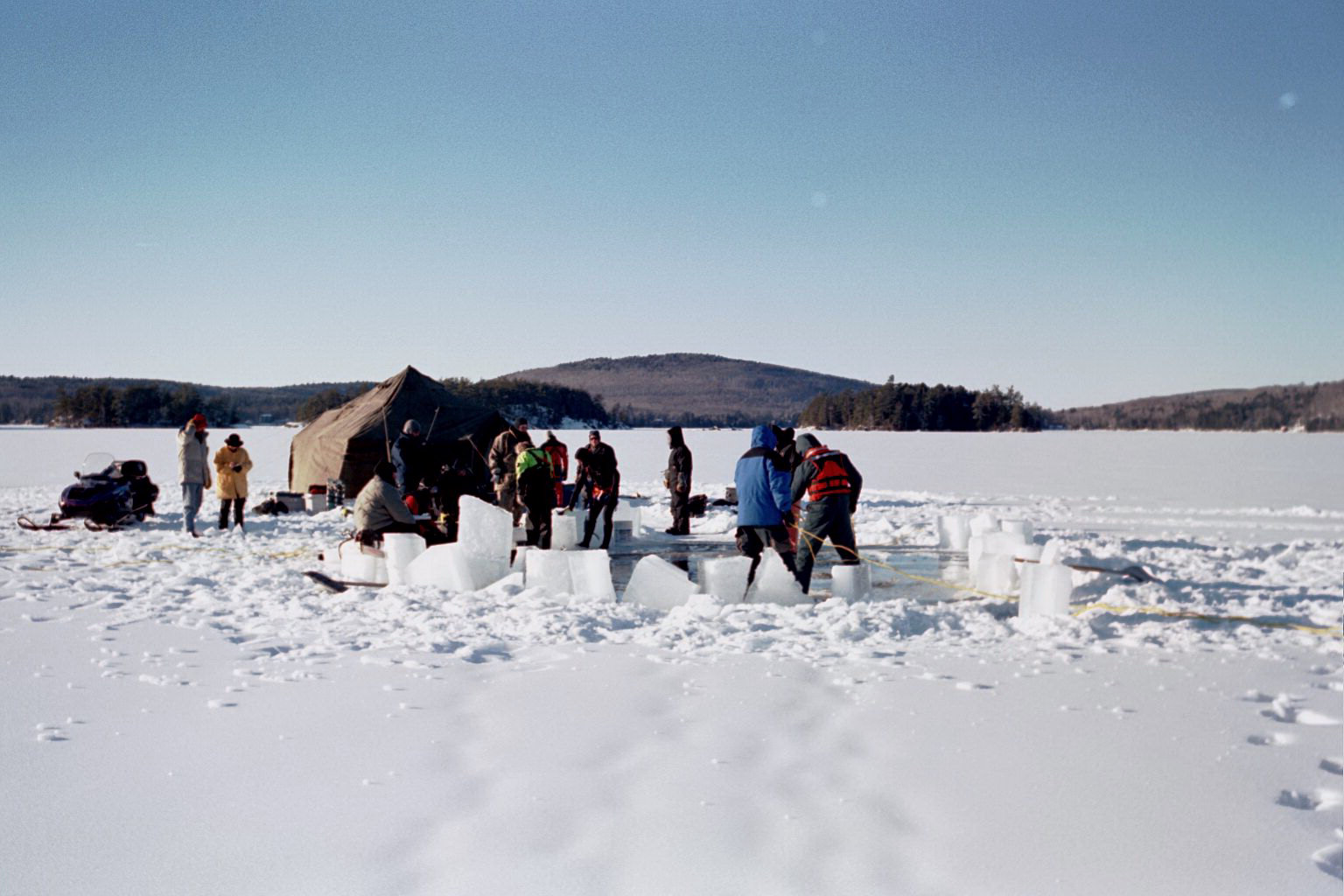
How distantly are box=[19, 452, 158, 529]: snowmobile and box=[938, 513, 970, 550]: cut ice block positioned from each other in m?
10.6

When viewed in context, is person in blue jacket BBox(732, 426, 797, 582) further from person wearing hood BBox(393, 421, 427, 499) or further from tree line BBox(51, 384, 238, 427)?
tree line BBox(51, 384, 238, 427)

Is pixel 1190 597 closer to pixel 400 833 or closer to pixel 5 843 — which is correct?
pixel 400 833

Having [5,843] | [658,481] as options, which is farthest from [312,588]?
[658,481]

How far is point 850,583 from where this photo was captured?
7098 mm

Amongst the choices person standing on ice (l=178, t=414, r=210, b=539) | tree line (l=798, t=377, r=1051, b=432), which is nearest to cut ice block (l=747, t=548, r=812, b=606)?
person standing on ice (l=178, t=414, r=210, b=539)

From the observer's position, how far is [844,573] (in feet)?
23.3

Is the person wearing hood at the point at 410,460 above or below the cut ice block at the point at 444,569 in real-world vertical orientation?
above

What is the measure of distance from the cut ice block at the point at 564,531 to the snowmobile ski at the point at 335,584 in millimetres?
3266

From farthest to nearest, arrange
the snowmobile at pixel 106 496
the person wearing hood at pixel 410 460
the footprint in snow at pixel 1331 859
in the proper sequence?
the snowmobile at pixel 106 496 → the person wearing hood at pixel 410 460 → the footprint in snow at pixel 1331 859

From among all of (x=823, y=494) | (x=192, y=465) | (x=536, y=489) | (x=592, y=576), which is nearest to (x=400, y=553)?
(x=592, y=576)

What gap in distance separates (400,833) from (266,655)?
2750mm

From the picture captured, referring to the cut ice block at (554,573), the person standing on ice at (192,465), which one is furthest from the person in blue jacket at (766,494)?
the person standing on ice at (192,465)

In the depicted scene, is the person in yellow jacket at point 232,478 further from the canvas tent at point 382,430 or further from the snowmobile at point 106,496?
the canvas tent at point 382,430

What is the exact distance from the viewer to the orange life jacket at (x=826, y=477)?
762cm
